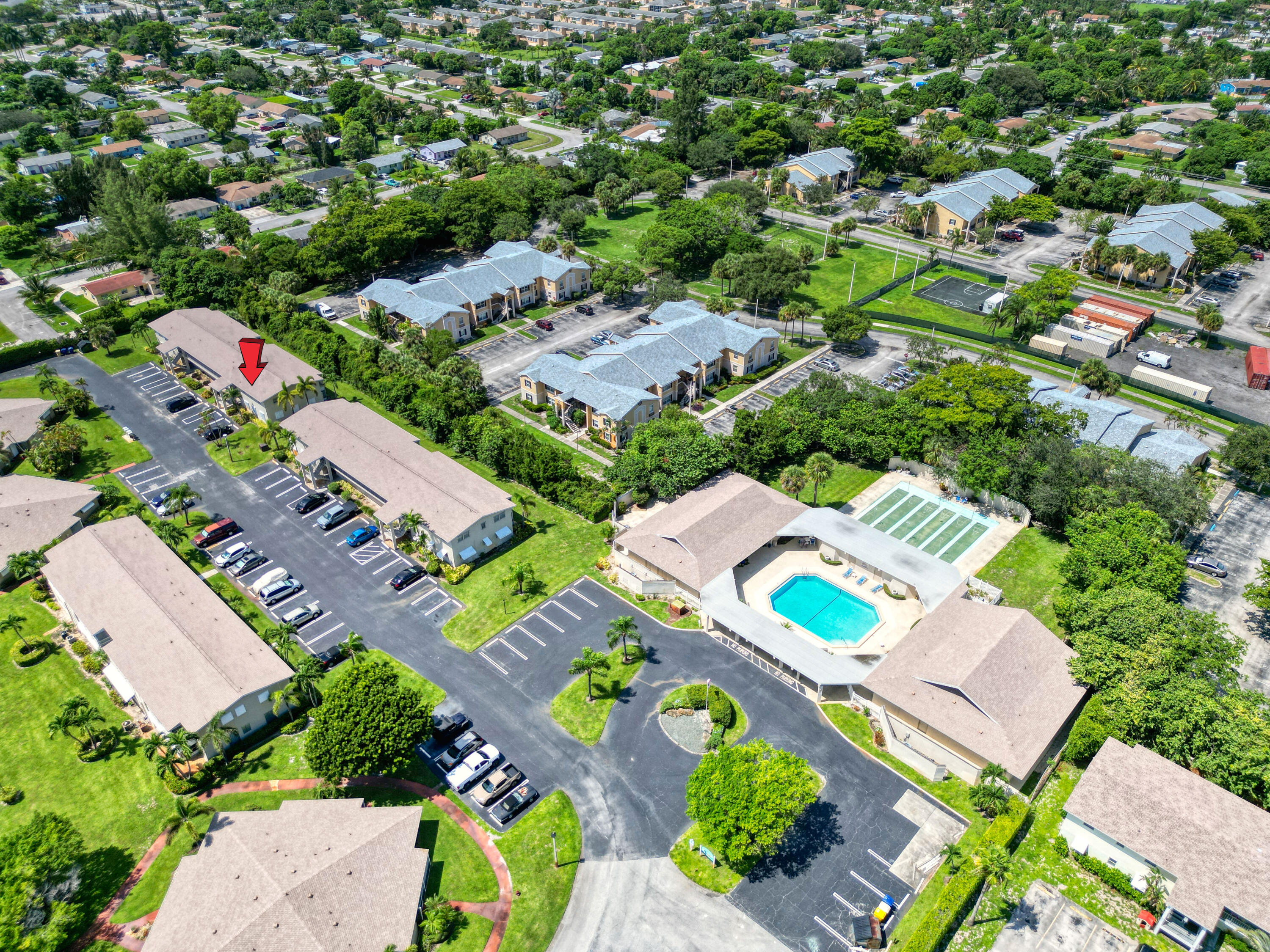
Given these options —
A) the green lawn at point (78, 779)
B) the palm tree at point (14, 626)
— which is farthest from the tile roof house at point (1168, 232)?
the palm tree at point (14, 626)

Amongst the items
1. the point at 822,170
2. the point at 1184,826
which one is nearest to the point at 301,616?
the point at 1184,826

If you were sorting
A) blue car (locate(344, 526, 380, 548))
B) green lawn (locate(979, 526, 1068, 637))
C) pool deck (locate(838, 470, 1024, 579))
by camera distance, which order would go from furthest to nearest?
blue car (locate(344, 526, 380, 548)) → pool deck (locate(838, 470, 1024, 579)) → green lawn (locate(979, 526, 1068, 637))

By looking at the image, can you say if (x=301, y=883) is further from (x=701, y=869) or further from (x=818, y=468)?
(x=818, y=468)

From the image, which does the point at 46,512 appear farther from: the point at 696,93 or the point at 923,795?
the point at 696,93

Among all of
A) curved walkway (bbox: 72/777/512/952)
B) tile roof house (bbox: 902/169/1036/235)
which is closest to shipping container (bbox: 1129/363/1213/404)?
tile roof house (bbox: 902/169/1036/235)

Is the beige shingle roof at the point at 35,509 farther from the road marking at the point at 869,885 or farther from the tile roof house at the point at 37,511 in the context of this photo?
the road marking at the point at 869,885

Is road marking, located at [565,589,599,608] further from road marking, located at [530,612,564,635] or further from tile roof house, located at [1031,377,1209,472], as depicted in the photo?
tile roof house, located at [1031,377,1209,472]

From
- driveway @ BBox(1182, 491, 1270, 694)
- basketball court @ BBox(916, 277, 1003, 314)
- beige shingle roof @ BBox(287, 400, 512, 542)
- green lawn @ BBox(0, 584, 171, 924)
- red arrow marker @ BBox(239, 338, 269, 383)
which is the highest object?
red arrow marker @ BBox(239, 338, 269, 383)
